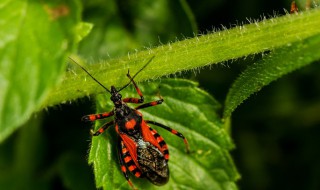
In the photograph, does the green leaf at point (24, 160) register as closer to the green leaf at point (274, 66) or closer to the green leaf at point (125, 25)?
the green leaf at point (125, 25)

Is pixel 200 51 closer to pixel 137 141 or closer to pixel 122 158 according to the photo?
pixel 122 158

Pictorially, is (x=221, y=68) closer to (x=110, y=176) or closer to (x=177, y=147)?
(x=177, y=147)

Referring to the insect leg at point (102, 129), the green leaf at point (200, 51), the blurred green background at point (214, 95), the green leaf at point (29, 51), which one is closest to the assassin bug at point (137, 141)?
the insect leg at point (102, 129)

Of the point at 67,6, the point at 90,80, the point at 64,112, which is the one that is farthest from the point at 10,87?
the point at 64,112

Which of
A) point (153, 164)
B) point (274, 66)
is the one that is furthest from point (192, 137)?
point (274, 66)

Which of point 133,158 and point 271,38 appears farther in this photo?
point 133,158

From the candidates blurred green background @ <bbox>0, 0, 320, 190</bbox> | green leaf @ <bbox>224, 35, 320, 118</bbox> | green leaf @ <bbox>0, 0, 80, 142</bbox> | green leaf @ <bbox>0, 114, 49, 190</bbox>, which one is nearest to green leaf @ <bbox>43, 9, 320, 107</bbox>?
green leaf @ <bbox>224, 35, 320, 118</bbox>
